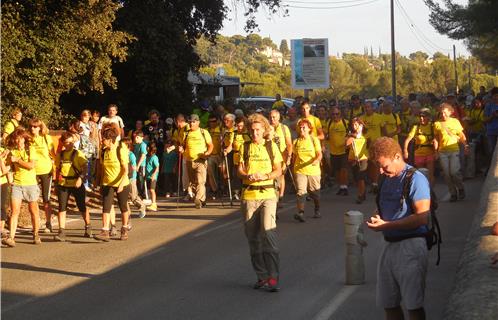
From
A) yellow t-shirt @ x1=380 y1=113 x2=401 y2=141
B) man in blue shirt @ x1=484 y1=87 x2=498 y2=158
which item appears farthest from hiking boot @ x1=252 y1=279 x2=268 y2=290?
man in blue shirt @ x1=484 y1=87 x2=498 y2=158

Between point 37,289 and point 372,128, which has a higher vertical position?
point 372,128

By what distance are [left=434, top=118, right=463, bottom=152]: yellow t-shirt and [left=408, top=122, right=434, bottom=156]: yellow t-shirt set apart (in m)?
0.16

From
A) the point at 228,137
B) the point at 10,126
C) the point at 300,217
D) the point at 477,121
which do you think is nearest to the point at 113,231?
the point at 300,217

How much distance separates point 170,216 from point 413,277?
10671 millimetres

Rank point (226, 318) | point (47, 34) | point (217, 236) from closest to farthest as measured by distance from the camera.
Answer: point (226, 318)
point (217, 236)
point (47, 34)

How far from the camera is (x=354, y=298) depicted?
952 centimetres

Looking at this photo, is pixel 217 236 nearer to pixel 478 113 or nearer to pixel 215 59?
pixel 478 113

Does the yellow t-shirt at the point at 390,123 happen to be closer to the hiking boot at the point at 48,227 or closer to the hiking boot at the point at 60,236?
the hiking boot at the point at 48,227

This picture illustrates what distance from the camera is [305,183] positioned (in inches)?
615

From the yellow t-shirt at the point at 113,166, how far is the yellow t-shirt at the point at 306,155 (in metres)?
3.28

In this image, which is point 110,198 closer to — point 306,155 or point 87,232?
point 87,232

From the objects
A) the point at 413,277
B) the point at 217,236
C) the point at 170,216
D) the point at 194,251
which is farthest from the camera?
the point at 170,216

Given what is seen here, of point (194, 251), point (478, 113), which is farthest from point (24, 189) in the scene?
point (478, 113)

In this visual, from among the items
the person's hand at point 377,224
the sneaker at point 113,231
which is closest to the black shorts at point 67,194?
the sneaker at point 113,231
